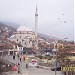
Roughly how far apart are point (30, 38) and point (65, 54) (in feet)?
142

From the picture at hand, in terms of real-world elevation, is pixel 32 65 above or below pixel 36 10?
below

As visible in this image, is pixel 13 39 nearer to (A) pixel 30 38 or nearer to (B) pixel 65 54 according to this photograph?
(A) pixel 30 38

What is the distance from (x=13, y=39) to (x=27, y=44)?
389 cm

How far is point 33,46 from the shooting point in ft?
280

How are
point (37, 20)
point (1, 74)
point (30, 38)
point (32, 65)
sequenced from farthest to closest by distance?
point (37, 20) → point (30, 38) → point (32, 65) → point (1, 74)

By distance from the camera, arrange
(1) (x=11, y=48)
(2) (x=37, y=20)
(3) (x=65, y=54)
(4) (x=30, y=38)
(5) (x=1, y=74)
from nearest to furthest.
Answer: (5) (x=1, y=74)
(3) (x=65, y=54)
(1) (x=11, y=48)
(4) (x=30, y=38)
(2) (x=37, y=20)

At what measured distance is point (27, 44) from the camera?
85312 mm

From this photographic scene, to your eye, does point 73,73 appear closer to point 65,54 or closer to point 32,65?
point 32,65

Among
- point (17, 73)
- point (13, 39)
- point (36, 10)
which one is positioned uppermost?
point (36, 10)

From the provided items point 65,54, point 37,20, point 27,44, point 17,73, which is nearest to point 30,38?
point 27,44

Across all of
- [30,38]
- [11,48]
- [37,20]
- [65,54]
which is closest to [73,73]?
[65,54]

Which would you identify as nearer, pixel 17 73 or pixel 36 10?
pixel 17 73

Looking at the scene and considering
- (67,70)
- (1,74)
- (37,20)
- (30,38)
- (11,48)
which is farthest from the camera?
(37,20)

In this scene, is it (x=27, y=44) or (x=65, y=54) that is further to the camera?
(x=27, y=44)
